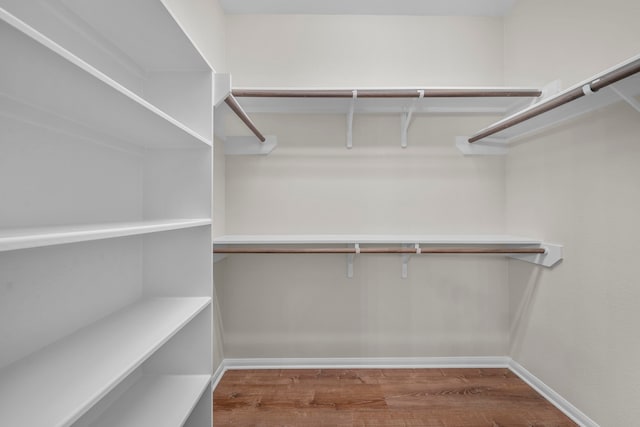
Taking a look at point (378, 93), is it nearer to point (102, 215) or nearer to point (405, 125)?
point (405, 125)

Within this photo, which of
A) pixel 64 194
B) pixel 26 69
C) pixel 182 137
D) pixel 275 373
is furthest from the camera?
pixel 275 373

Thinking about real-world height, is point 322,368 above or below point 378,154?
below

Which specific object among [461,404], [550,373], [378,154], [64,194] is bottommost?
[461,404]

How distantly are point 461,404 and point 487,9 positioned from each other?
7.88 feet

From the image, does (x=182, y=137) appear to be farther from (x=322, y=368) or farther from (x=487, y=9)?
(x=487, y=9)

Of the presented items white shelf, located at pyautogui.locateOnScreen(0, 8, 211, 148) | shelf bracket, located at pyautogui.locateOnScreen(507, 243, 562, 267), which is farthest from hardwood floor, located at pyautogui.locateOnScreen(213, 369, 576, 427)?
white shelf, located at pyautogui.locateOnScreen(0, 8, 211, 148)

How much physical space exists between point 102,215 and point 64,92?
443 mm

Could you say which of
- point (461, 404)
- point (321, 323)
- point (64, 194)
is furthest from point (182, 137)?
point (461, 404)

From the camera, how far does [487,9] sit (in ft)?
6.47

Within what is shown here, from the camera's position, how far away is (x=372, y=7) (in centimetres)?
195

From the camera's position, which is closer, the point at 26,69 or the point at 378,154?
the point at 26,69

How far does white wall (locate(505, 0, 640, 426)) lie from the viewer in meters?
1.25

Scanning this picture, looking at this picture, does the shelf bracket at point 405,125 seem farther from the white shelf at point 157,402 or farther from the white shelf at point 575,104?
the white shelf at point 157,402

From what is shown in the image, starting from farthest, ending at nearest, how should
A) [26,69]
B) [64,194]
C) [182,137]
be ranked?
[182,137]
[64,194]
[26,69]
